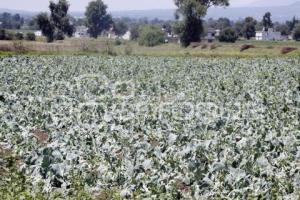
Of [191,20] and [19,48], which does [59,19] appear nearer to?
[191,20]

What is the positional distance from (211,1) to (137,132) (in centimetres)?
9407

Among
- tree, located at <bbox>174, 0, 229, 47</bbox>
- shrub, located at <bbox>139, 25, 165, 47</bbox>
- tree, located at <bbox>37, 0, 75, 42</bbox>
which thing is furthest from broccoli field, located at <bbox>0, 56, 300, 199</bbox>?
tree, located at <bbox>37, 0, 75, 42</bbox>

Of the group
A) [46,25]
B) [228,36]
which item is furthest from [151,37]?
[46,25]

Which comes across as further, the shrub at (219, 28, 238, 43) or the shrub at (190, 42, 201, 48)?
the shrub at (219, 28, 238, 43)

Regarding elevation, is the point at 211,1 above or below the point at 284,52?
above

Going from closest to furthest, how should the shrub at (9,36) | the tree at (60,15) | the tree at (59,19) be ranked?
the shrub at (9,36) < the tree at (59,19) < the tree at (60,15)

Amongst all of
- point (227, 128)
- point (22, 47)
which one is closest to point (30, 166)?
point (227, 128)

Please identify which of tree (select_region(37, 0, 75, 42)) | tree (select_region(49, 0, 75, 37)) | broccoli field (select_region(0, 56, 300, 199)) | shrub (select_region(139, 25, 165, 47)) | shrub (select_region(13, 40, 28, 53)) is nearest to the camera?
broccoli field (select_region(0, 56, 300, 199))

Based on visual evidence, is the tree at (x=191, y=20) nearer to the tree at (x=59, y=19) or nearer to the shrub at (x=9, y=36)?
the shrub at (x=9, y=36)

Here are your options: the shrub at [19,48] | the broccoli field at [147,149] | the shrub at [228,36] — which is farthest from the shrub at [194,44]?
the broccoli field at [147,149]

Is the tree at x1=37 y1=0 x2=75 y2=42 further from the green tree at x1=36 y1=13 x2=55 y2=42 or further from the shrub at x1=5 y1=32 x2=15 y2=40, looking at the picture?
the shrub at x1=5 y1=32 x2=15 y2=40

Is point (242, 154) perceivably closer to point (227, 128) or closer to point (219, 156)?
point (219, 156)

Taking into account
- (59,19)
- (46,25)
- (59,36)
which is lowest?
(59,36)

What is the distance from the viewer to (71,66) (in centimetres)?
4009
